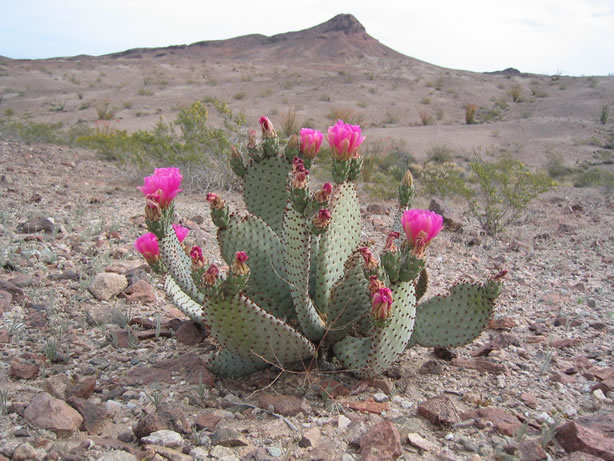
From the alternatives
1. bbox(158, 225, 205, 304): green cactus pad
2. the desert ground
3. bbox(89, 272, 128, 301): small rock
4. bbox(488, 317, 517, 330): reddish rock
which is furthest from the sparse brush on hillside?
bbox(488, 317, 517, 330): reddish rock

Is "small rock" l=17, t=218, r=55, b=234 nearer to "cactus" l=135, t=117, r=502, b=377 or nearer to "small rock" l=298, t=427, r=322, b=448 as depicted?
"cactus" l=135, t=117, r=502, b=377

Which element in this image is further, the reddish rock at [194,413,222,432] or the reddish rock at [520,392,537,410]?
the reddish rock at [520,392,537,410]

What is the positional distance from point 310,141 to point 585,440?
1.85 meters

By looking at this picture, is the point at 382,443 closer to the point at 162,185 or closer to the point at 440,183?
the point at 162,185

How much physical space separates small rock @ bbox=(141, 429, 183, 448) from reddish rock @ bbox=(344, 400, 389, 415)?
795 millimetres

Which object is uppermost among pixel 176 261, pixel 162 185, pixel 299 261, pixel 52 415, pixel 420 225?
pixel 162 185

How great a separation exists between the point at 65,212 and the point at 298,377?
453 centimetres

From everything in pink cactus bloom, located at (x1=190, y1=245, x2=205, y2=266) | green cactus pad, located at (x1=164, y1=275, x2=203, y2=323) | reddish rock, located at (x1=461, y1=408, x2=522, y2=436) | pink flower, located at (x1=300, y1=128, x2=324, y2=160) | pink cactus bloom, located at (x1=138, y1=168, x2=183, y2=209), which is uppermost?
pink flower, located at (x1=300, y1=128, x2=324, y2=160)

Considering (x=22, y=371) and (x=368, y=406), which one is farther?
(x=22, y=371)

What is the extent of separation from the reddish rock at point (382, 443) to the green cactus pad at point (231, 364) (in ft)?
2.31

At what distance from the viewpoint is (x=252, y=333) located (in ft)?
7.52

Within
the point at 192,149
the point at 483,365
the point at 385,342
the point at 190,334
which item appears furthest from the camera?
the point at 192,149

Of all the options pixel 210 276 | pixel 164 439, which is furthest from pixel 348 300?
pixel 164 439

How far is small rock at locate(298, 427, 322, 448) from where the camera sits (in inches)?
80.8
